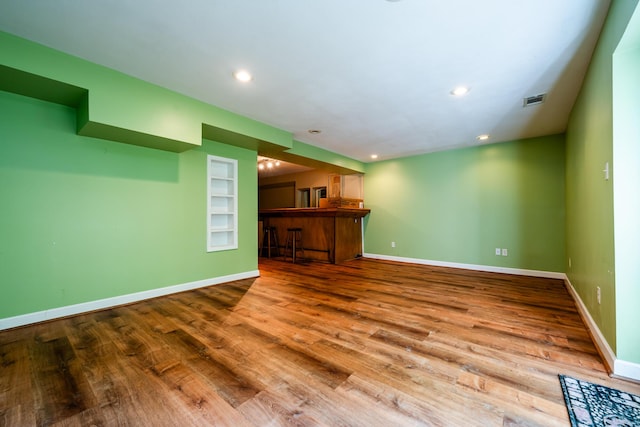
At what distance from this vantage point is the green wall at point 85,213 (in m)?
2.38

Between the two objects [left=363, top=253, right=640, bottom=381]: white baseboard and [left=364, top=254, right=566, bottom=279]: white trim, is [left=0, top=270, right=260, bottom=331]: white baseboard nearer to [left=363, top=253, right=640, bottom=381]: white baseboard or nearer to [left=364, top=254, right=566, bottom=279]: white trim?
[left=364, top=254, right=566, bottom=279]: white trim

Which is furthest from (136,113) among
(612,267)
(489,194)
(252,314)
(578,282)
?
(489,194)

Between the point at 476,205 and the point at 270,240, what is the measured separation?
4.74m

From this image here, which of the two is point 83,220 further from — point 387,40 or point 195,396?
point 387,40

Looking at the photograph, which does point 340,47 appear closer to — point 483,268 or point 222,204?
point 222,204

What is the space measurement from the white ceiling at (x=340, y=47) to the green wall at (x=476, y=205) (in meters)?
1.41

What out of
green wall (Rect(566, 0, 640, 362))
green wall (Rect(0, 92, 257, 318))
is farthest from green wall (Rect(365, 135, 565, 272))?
green wall (Rect(0, 92, 257, 318))

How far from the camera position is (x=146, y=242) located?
10.4ft

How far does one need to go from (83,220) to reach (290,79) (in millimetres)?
2639

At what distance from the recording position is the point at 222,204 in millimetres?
4047

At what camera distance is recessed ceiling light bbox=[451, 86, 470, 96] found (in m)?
2.77

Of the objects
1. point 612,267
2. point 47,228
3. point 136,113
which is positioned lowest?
point 612,267

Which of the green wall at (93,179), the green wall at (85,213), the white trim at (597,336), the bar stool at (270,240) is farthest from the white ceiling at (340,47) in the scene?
the bar stool at (270,240)

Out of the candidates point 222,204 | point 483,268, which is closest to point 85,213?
point 222,204
